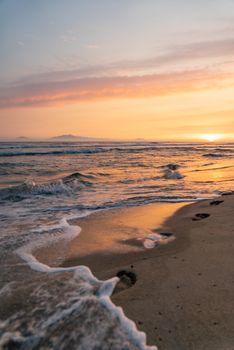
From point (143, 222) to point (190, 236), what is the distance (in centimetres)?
167

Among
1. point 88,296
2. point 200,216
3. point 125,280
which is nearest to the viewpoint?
point 88,296

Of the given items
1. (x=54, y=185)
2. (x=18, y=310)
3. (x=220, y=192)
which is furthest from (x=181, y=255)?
(x=54, y=185)

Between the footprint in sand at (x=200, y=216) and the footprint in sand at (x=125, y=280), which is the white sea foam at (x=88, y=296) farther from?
the footprint in sand at (x=200, y=216)

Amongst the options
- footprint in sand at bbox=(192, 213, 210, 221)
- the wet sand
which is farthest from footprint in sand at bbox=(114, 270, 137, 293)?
footprint in sand at bbox=(192, 213, 210, 221)

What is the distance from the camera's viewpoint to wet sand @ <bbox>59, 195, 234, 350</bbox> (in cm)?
275

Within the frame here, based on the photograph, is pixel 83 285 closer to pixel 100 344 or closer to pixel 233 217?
pixel 100 344

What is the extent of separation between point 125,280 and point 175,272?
0.64m

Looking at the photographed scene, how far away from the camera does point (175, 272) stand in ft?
13.0

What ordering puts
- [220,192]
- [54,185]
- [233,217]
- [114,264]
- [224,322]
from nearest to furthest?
[224,322]
[114,264]
[233,217]
[220,192]
[54,185]

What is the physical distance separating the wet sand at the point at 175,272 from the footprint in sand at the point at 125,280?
0.01 m

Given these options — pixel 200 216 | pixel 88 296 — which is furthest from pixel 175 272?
pixel 200 216

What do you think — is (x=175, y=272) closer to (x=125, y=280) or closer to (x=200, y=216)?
(x=125, y=280)

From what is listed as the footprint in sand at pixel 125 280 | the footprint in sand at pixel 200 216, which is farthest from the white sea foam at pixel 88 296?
the footprint in sand at pixel 200 216

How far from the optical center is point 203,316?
2924 millimetres
